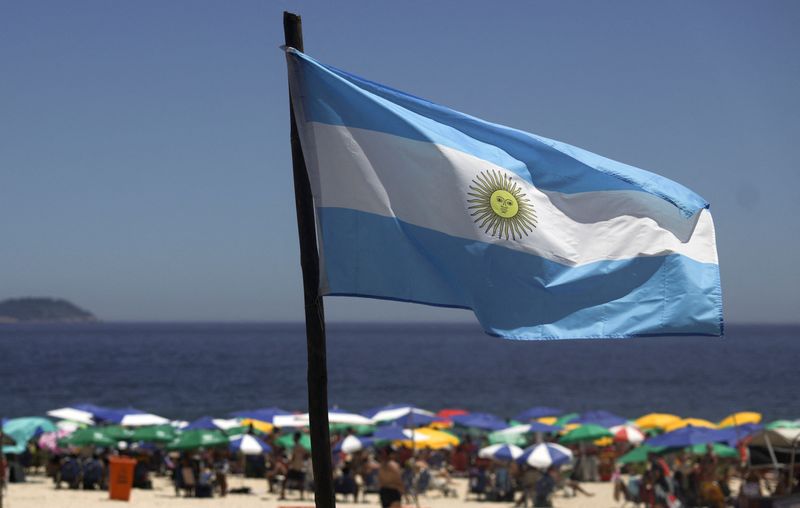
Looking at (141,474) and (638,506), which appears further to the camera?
(141,474)

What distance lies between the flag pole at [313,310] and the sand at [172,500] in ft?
51.6

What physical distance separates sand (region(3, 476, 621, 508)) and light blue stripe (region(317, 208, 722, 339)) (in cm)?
1588

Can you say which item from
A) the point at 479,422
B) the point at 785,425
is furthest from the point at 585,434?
the point at 479,422

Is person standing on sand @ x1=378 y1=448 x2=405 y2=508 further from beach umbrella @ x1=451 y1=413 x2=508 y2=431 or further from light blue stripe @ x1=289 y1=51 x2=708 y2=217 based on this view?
beach umbrella @ x1=451 y1=413 x2=508 y2=431

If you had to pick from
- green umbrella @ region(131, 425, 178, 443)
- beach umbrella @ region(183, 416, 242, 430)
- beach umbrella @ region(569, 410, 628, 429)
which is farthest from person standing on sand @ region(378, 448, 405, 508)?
beach umbrella @ region(569, 410, 628, 429)

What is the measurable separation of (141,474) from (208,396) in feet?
175

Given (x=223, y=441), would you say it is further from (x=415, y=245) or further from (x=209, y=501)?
(x=415, y=245)

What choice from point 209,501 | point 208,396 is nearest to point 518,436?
point 209,501

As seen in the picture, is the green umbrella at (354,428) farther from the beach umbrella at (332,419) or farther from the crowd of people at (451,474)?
the beach umbrella at (332,419)

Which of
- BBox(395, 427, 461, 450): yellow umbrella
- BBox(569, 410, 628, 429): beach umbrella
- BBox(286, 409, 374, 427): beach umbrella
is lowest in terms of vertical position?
BBox(395, 427, 461, 450): yellow umbrella

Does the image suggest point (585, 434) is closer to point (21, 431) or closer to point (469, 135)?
point (21, 431)

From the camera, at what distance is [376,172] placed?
5.33 m

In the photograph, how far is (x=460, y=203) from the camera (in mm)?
5426

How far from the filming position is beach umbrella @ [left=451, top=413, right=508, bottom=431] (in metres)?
31.6
